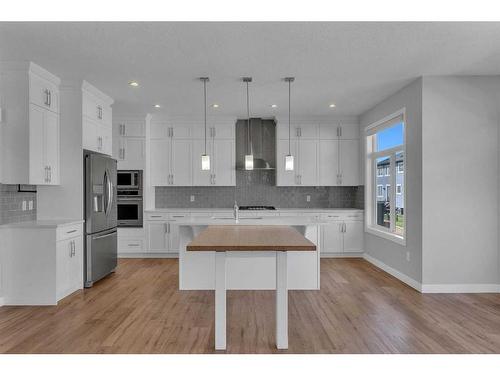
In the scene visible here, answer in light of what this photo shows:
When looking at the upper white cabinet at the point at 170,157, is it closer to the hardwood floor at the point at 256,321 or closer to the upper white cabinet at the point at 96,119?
the upper white cabinet at the point at 96,119

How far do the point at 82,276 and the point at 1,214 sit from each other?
3.79ft

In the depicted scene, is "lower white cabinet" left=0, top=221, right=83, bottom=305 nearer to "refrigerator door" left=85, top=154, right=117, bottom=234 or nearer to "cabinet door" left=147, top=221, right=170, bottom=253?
"refrigerator door" left=85, top=154, right=117, bottom=234

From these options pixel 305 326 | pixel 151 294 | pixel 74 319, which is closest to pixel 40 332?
pixel 74 319

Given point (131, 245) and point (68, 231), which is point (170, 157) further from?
point (68, 231)

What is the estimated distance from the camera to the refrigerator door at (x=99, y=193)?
190 inches

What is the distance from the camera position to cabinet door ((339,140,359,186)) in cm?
719

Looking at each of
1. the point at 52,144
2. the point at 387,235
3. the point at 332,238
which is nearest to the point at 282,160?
the point at 332,238

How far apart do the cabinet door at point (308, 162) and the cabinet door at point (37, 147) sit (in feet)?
13.9

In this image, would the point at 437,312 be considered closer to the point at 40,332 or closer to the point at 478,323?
the point at 478,323

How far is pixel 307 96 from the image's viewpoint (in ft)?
18.4

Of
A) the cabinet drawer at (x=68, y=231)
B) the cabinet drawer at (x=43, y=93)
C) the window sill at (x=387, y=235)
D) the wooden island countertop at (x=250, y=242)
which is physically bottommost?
the window sill at (x=387, y=235)

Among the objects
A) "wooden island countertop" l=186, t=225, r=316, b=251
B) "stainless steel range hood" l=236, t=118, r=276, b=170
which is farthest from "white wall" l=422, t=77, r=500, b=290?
"stainless steel range hood" l=236, t=118, r=276, b=170

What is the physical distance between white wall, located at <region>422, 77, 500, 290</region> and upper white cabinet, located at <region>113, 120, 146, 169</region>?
4.52 meters

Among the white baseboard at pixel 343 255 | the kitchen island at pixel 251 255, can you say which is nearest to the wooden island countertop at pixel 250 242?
the kitchen island at pixel 251 255
